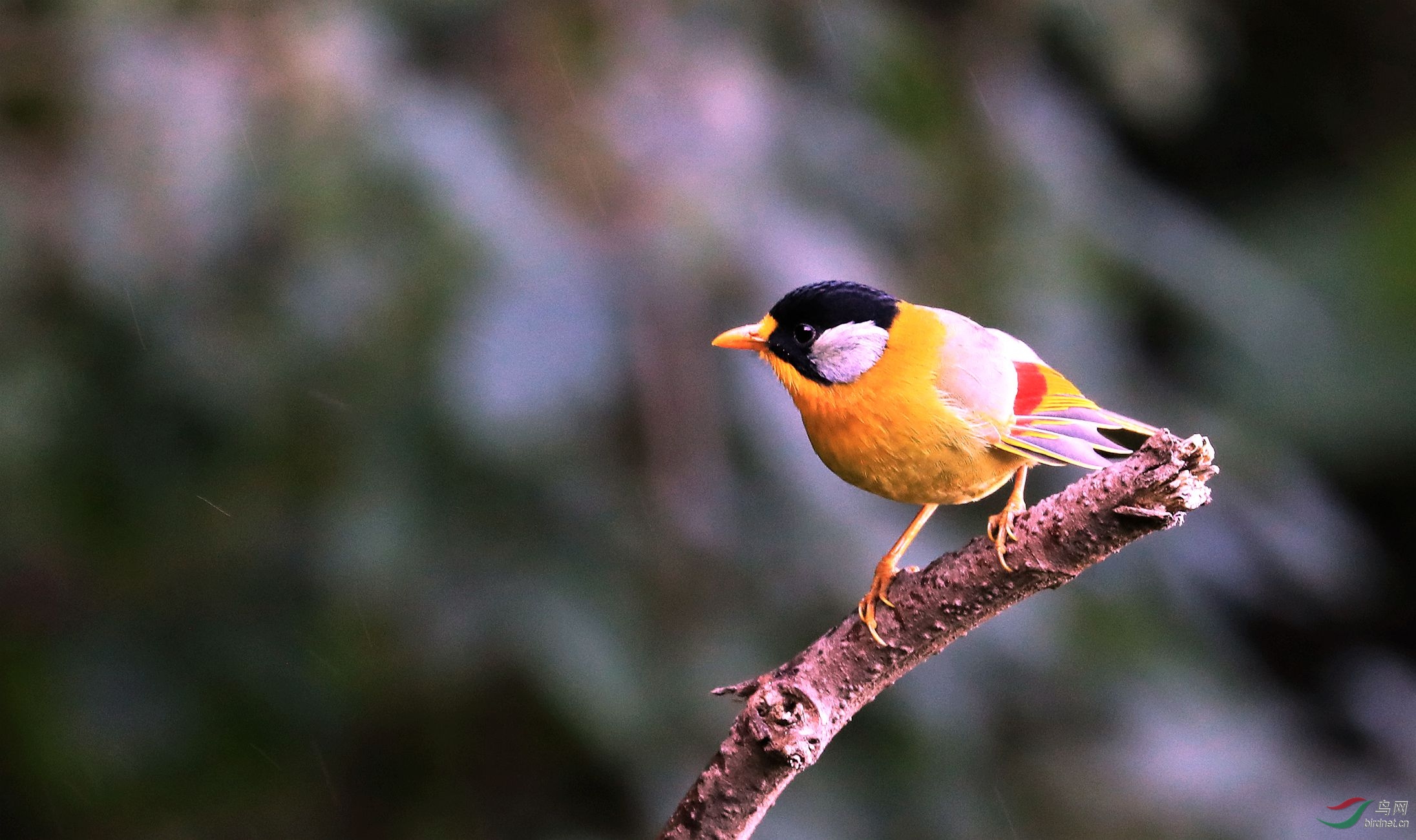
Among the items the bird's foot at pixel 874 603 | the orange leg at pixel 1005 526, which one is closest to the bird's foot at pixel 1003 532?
the orange leg at pixel 1005 526

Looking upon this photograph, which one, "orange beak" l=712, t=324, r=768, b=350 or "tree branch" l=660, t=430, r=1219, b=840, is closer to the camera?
"tree branch" l=660, t=430, r=1219, b=840

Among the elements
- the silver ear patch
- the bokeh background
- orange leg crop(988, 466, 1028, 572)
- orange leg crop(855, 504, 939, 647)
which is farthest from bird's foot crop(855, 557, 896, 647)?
the bokeh background

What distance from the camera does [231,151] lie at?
2.69m

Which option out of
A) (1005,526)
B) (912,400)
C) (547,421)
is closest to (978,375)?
(912,400)

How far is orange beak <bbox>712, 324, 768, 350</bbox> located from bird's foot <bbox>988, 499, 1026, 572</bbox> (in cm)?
36

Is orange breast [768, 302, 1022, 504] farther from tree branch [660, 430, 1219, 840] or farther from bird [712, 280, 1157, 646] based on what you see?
tree branch [660, 430, 1219, 840]

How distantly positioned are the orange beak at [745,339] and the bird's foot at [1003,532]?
1.17 ft

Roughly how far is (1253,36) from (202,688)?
4.46 meters

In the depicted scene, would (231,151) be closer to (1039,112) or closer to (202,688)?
(202,688)

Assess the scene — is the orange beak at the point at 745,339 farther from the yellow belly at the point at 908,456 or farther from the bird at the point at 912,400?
the yellow belly at the point at 908,456

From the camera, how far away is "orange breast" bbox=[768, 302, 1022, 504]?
147 cm

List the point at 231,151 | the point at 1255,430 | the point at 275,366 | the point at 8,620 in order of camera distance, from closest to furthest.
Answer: the point at 231,151 → the point at 275,366 → the point at 8,620 → the point at 1255,430

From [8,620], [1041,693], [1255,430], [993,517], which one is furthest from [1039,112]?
[8,620]

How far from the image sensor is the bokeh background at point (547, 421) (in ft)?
8.84
